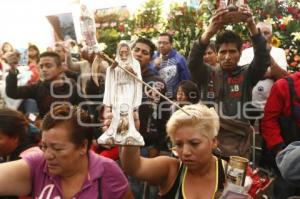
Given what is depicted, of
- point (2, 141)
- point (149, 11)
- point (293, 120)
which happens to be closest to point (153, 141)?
point (293, 120)

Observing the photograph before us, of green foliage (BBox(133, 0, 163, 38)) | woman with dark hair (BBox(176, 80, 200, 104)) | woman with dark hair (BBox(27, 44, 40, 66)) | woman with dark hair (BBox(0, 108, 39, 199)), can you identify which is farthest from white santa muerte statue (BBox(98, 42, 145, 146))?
woman with dark hair (BBox(27, 44, 40, 66))

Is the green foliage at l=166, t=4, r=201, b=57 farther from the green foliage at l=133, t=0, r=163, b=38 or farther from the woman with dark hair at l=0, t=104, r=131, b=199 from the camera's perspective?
the woman with dark hair at l=0, t=104, r=131, b=199

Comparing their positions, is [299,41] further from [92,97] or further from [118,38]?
[92,97]

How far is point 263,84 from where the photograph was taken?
3406mm

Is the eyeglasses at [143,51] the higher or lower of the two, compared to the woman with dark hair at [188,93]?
higher

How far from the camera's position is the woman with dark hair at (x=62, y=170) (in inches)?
66.6

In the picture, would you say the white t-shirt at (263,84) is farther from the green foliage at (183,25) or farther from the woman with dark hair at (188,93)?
the green foliage at (183,25)

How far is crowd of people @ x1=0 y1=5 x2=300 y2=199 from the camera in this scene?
173 centimetres

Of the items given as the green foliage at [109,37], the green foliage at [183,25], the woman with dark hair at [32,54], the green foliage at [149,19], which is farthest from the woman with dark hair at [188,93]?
the woman with dark hair at [32,54]

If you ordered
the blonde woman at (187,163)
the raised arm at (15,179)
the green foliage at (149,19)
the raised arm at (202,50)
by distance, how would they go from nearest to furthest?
the raised arm at (15,179)
the blonde woman at (187,163)
the raised arm at (202,50)
the green foliage at (149,19)

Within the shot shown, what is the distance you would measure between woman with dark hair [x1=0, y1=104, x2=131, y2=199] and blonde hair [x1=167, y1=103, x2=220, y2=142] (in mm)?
335

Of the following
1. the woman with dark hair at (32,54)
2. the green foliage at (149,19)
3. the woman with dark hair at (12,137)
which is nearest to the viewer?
the woman with dark hair at (12,137)

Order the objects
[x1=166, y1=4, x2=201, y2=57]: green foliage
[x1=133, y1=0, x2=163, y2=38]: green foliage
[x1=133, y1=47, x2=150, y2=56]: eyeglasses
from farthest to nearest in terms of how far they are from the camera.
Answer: [x1=133, y1=0, x2=163, y2=38]: green foliage → [x1=166, y1=4, x2=201, y2=57]: green foliage → [x1=133, y1=47, x2=150, y2=56]: eyeglasses

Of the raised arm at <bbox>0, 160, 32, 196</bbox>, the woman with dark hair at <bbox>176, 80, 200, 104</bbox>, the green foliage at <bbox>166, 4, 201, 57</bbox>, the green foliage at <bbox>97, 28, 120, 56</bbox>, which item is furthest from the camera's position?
the green foliage at <bbox>166, 4, 201, 57</bbox>
